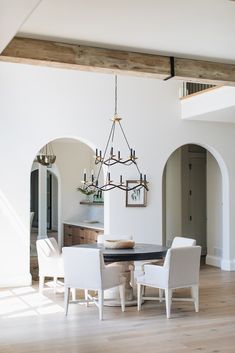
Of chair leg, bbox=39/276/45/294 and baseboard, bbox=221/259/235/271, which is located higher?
→ chair leg, bbox=39/276/45/294

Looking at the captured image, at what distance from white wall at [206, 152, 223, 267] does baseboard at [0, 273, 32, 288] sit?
12.7 ft

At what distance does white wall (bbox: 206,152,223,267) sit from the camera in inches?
376

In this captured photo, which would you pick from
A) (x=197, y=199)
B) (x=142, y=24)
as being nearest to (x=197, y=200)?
(x=197, y=199)

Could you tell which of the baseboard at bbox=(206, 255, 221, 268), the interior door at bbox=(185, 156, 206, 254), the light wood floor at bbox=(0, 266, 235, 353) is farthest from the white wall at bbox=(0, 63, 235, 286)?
the interior door at bbox=(185, 156, 206, 254)

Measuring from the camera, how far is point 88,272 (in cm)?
562

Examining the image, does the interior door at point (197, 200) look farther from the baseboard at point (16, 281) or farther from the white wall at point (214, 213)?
the baseboard at point (16, 281)

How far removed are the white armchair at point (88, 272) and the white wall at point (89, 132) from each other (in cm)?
199

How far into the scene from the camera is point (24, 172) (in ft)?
24.7

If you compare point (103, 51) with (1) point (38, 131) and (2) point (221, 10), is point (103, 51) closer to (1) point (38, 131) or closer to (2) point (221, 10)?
(2) point (221, 10)

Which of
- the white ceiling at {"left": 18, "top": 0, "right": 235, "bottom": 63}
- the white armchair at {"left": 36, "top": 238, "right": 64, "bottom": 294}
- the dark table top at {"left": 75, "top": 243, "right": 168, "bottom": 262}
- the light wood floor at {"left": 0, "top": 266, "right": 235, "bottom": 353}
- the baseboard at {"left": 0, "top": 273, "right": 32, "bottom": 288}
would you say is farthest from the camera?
the baseboard at {"left": 0, "top": 273, "right": 32, "bottom": 288}

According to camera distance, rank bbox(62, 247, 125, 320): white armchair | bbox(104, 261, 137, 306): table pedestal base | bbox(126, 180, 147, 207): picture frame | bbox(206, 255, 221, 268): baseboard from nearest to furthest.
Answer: bbox(62, 247, 125, 320): white armchair → bbox(104, 261, 137, 306): table pedestal base → bbox(126, 180, 147, 207): picture frame → bbox(206, 255, 221, 268): baseboard

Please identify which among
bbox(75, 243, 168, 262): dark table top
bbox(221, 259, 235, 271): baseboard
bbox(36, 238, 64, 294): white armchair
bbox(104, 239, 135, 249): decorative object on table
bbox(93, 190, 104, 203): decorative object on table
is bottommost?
bbox(221, 259, 235, 271): baseboard

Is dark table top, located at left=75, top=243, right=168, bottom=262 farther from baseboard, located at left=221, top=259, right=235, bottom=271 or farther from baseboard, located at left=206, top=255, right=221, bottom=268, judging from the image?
baseboard, located at left=206, top=255, right=221, bottom=268

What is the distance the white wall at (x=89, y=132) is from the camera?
7453 millimetres
